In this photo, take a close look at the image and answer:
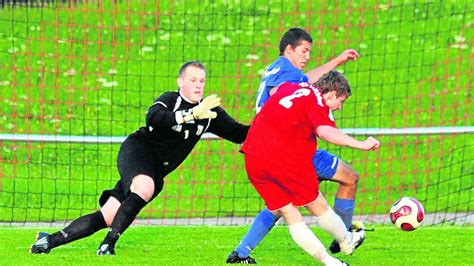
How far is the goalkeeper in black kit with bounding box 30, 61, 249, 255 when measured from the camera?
346 inches

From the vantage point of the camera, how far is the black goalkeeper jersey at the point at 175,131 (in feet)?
29.3

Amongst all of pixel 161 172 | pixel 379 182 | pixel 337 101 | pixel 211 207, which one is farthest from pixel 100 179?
pixel 337 101

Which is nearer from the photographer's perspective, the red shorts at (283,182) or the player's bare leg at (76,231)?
the red shorts at (283,182)

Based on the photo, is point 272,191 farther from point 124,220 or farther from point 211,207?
point 211,207

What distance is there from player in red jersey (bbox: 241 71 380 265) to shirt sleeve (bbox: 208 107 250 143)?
100cm

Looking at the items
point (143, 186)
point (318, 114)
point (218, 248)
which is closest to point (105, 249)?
point (143, 186)

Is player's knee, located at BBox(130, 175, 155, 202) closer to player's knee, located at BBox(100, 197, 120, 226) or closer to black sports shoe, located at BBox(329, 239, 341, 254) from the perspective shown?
player's knee, located at BBox(100, 197, 120, 226)

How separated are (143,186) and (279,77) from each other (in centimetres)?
131

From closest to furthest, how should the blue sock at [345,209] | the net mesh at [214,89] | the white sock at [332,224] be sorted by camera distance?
the white sock at [332,224] < the blue sock at [345,209] < the net mesh at [214,89]

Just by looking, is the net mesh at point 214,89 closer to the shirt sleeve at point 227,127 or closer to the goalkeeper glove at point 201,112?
the shirt sleeve at point 227,127

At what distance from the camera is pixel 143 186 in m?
8.79

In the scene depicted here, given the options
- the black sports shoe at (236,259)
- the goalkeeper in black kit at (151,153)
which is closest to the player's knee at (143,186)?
the goalkeeper in black kit at (151,153)

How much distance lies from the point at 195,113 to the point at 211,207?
476 cm

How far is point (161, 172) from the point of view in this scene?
9.16 meters
